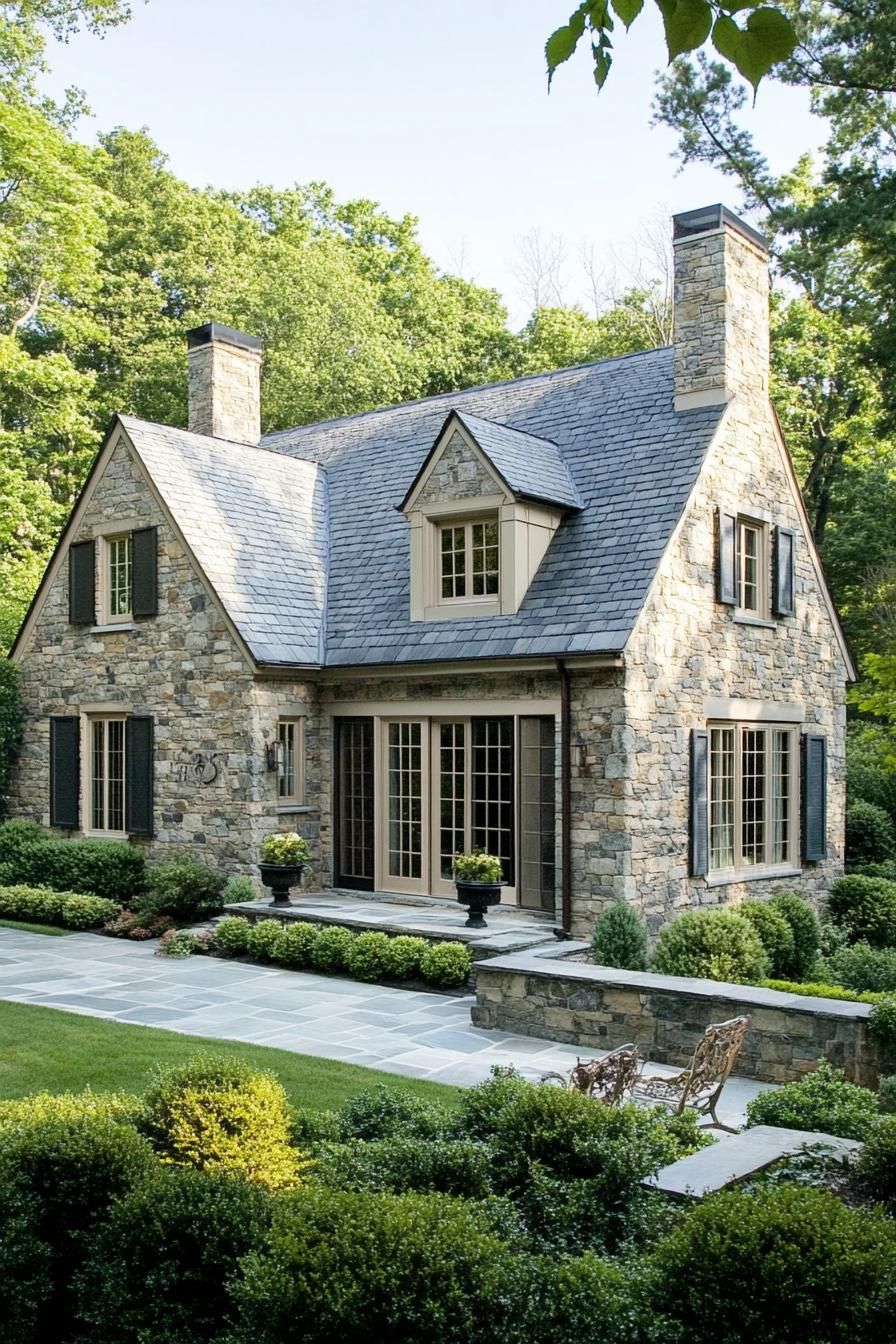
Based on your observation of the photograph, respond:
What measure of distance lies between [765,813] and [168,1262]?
12368mm

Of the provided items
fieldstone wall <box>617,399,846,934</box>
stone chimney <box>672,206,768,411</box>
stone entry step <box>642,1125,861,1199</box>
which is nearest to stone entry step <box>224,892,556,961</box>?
fieldstone wall <box>617,399,846,934</box>

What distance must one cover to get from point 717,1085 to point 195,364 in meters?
16.9

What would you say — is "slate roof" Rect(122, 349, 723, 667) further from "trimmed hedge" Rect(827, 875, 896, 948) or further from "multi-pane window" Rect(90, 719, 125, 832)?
"trimmed hedge" Rect(827, 875, 896, 948)

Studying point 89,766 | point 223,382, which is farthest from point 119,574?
point 223,382

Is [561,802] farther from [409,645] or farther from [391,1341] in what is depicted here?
[391,1341]

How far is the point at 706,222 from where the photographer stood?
49.9 feet

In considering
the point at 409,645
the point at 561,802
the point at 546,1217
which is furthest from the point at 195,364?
the point at 546,1217

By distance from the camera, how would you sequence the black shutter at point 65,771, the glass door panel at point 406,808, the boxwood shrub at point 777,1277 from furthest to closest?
the black shutter at point 65,771, the glass door panel at point 406,808, the boxwood shrub at point 777,1277

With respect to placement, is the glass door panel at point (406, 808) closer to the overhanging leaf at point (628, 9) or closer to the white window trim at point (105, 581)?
the white window trim at point (105, 581)

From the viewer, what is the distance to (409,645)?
15.3 m

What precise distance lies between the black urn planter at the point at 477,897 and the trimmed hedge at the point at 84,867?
16.5 ft

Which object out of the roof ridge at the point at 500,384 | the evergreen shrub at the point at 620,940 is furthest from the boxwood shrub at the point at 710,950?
the roof ridge at the point at 500,384

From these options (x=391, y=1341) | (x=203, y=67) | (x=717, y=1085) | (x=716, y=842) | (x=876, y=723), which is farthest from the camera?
(x=876, y=723)

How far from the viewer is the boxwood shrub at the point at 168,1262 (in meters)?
4.74
